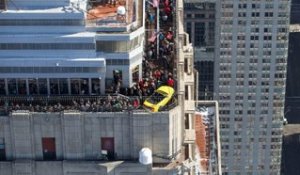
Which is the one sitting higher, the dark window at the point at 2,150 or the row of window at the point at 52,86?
the row of window at the point at 52,86

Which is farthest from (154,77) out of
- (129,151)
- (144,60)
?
(129,151)

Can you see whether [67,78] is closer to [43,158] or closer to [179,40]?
[43,158]

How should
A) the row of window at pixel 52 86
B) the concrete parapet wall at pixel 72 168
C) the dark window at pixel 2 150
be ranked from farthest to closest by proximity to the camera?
1. the row of window at pixel 52 86
2. the dark window at pixel 2 150
3. the concrete parapet wall at pixel 72 168

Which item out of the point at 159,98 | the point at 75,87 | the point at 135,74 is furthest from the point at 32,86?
the point at 159,98

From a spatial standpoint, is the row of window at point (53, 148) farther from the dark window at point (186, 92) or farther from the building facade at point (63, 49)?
the dark window at point (186, 92)

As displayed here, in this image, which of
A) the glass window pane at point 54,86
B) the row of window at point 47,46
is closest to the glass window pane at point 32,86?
the glass window pane at point 54,86

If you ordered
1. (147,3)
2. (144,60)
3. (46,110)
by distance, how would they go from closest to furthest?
(46,110)
(144,60)
(147,3)

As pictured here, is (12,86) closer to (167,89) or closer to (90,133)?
(90,133)
